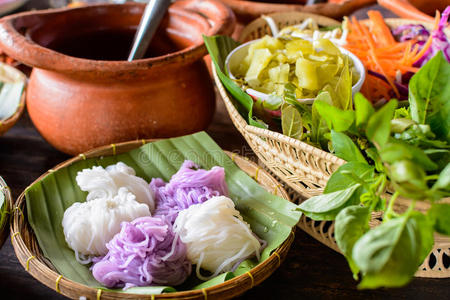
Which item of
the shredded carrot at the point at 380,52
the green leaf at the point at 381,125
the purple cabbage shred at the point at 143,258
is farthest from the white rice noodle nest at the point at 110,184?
the shredded carrot at the point at 380,52

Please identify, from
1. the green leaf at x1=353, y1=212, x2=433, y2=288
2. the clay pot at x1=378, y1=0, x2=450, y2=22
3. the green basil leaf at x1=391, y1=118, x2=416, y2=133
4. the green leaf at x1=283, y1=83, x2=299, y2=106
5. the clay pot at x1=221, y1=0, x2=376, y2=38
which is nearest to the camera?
the green leaf at x1=353, y1=212, x2=433, y2=288

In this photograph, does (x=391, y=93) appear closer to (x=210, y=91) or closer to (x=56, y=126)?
(x=210, y=91)

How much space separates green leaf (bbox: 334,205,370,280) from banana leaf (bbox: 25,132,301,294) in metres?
0.23

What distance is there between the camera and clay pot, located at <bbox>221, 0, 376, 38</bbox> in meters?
1.72

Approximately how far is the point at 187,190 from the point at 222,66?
404 millimetres

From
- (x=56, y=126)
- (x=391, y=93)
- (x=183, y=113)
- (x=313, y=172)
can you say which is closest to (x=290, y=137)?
(x=313, y=172)

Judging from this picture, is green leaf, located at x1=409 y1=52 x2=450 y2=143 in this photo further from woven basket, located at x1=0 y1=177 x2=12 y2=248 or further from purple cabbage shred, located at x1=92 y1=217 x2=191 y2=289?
woven basket, located at x1=0 y1=177 x2=12 y2=248

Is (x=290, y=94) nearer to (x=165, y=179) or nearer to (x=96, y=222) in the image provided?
(x=165, y=179)

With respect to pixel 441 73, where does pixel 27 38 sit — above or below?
below

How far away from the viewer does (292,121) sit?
1.02 meters

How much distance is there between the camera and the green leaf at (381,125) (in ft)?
2.37

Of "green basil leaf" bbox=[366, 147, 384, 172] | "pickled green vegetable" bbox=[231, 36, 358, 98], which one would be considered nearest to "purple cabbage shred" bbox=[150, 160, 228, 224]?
"pickled green vegetable" bbox=[231, 36, 358, 98]

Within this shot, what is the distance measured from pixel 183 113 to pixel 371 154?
0.64 m

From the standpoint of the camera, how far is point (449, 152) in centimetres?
83
